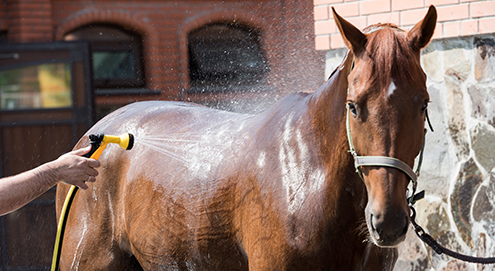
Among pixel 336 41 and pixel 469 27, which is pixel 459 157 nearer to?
pixel 469 27

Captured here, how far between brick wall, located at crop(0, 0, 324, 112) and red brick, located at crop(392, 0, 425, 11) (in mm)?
4197

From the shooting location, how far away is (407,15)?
4039 mm

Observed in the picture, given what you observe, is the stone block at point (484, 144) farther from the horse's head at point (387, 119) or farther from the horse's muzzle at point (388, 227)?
the horse's muzzle at point (388, 227)

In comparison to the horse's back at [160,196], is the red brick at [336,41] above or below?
above

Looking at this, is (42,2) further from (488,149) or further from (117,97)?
(488,149)

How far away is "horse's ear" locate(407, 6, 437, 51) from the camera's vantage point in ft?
6.27

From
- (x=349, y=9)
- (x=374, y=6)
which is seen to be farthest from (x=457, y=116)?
(x=349, y=9)

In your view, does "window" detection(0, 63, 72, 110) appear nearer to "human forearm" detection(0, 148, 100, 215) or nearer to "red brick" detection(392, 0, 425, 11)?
"red brick" detection(392, 0, 425, 11)

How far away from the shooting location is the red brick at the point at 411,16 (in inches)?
157

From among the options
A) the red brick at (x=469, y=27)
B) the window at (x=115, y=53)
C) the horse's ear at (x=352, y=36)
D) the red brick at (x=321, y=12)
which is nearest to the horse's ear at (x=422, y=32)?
the horse's ear at (x=352, y=36)

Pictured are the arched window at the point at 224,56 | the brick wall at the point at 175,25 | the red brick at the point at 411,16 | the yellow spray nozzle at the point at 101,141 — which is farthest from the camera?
the arched window at the point at 224,56

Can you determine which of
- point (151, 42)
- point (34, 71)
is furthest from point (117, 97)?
point (34, 71)

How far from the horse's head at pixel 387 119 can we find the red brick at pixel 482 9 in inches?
85.2

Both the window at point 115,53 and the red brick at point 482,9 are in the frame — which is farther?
the window at point 115,53
